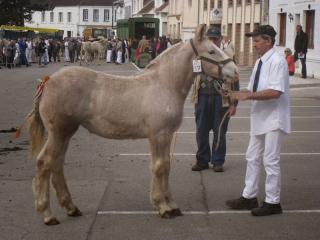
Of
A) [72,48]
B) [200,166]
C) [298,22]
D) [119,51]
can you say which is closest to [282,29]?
[298,22]

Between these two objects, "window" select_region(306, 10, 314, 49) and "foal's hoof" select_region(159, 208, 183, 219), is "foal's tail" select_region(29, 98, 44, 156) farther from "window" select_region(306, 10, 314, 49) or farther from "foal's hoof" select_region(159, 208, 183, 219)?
"window" select_region(306, 10, 314, 49)

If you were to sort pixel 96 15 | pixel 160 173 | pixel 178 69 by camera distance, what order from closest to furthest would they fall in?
pixel 160 173
pixel 178 69
pixel 96 15

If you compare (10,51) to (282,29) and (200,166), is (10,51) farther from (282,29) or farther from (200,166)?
(200,166)

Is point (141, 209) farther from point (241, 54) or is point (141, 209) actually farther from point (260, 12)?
point (241, 54)

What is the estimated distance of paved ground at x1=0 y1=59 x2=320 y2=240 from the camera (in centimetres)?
671

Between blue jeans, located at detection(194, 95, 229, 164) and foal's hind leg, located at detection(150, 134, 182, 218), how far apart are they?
9.10ft

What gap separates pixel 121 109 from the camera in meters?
6.99

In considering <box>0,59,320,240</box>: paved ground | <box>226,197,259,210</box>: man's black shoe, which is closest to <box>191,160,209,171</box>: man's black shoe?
<box>0,59,320,240</box>: paved ground

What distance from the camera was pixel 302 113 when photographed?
57.0ft

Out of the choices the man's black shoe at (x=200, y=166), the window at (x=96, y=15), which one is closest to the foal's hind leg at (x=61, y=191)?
the man's black shoe at (x=200, y=166)

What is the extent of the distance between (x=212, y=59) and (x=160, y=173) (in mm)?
1369

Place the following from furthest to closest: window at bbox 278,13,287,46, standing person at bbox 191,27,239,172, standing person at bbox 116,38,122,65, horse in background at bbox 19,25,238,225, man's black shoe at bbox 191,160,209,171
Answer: standing person at bbox 116,38,122,65 → window at bbox 278,13,287,46 → man's black shoe at bbox 191,160,209,171 → standing person at bbox 191,27,239,172 → horse in background at bbox 19,25,238,225

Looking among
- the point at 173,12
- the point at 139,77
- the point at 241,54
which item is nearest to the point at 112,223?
the point at 139,77

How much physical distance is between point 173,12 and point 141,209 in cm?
6476
